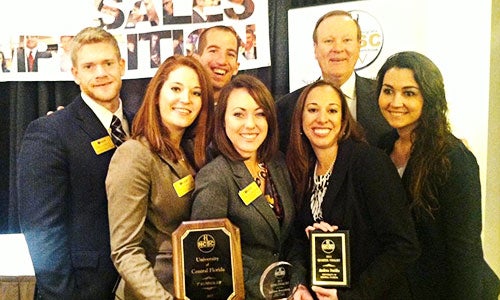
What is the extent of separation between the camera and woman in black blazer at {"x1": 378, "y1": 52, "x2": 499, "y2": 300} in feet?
5.34

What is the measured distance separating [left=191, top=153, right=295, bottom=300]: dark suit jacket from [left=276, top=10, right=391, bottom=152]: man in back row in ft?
1.05

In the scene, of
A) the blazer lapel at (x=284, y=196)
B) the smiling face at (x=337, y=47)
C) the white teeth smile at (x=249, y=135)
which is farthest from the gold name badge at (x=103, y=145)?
the smiling face at (x=337, y=47)

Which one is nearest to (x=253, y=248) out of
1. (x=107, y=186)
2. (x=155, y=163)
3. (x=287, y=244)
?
(x=287, y=244)

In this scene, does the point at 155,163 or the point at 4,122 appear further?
the point at 4,122

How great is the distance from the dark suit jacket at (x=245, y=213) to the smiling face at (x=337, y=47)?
1.56 ft

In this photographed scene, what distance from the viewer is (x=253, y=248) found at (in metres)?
1.65

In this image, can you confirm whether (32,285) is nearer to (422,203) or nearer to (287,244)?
(287,244)

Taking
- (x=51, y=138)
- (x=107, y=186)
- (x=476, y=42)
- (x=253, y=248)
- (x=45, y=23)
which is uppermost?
(x=45, y=23)

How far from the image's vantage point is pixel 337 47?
65.8 inches

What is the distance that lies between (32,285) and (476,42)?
6.21ft

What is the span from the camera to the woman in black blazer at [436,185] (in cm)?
163

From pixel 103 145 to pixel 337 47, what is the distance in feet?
3.07

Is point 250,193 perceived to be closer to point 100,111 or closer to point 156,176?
point 156,176

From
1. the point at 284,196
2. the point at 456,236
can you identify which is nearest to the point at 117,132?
the point at 284,196
